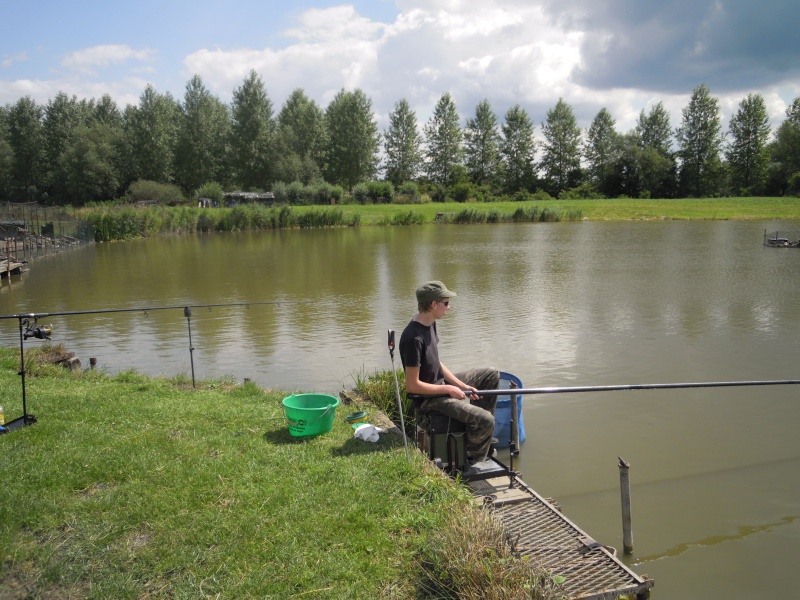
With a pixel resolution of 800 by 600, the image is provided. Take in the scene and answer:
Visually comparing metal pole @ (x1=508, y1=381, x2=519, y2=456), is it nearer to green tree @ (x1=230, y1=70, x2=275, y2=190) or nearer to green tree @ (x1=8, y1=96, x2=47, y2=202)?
green tree @ (x1=230, y1=70, x2=275, y2=190)

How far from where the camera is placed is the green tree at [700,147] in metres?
74.4

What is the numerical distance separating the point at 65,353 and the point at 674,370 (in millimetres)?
9285

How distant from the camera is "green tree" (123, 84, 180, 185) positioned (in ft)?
212

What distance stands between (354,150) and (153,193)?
2538 cm

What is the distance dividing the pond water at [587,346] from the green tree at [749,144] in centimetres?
5400

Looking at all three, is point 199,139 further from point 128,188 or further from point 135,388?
point 135,388

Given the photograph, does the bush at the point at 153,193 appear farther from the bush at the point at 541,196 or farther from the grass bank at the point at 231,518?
the grass bank at the point at 231,518

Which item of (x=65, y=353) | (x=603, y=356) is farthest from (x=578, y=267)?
(x=65, y=353)

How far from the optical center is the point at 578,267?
2267cm

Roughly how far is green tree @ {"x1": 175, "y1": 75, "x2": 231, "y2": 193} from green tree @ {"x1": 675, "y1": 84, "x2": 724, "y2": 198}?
5573 cm

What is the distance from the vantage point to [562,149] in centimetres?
8050

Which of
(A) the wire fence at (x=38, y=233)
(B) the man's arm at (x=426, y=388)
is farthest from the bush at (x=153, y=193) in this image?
(B) the man's arm at (x=426, y=388)

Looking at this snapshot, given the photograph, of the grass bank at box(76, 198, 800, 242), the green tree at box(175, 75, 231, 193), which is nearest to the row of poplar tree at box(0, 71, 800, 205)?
the green tree at box(175, 75, 231, 193)

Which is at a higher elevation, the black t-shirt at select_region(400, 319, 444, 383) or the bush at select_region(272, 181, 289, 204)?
the bush at select_region(272, 181, 289, 204)
